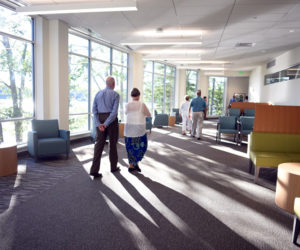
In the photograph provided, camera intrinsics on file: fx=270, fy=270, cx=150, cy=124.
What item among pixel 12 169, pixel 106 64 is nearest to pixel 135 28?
pixel 106 64

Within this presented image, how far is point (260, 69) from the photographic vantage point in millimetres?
16109

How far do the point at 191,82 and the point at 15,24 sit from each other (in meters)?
14.8

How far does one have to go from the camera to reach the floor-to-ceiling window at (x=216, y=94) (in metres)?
21.5

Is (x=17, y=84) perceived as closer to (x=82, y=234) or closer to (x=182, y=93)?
(x=82, y=234)

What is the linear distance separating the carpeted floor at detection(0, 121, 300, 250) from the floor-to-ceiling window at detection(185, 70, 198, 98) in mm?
13830

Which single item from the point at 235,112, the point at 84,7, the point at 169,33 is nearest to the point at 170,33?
the point at 169,33

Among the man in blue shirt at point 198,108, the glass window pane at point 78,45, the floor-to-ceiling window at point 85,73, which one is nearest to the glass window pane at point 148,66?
the floor-to-ceiling window at point 85,73

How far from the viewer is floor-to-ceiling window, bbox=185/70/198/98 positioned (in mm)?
19266

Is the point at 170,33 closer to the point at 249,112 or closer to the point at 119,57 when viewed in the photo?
the point at 119,57

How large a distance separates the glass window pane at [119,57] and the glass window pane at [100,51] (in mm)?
535

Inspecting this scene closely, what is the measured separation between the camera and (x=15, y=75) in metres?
6.44

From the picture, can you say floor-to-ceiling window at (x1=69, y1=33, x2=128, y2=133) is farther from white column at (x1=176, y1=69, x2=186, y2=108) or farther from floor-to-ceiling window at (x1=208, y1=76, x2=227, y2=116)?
floor-to-ceiling window at (x1=208, y1=76, x2=227, y2=116)

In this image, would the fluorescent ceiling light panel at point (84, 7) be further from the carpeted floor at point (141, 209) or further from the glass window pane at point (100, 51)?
the glass window pane at point (100, 51)

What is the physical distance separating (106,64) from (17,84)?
14.5 ft
